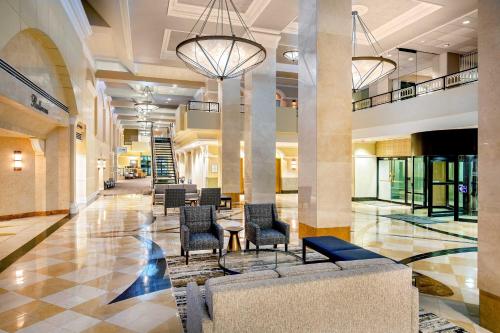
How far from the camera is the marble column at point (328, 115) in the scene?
5.63m

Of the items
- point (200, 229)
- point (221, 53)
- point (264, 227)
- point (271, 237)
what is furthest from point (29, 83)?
point (271, 237)

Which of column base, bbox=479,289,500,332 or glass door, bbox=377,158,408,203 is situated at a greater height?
glass door, bbox=377,158,408,203

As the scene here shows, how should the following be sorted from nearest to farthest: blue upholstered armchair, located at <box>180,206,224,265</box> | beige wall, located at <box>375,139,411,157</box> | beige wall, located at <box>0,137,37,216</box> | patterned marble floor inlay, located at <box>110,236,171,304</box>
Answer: patterned marble floor inlay, located at <box>110,236,171,304</box>
blue upholstered armchair, located at <box>180,206,224,265</box>
beige wall, located at <box>0,137,37,216</box>
beige wall, located at <box>375,139,411,157</box>

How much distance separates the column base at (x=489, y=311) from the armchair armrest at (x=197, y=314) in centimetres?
Result: 276

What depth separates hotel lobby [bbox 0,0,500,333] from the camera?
2.57 meters

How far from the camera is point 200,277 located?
443 centimetres

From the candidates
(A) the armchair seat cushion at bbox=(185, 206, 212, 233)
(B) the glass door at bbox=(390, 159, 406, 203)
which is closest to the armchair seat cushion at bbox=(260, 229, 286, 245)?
(A) the armchair seat cushion at bbox=(185, 206, 212, 233)

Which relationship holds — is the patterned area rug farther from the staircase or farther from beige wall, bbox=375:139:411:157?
the staircase

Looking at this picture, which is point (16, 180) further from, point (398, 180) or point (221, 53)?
point (398, 180)

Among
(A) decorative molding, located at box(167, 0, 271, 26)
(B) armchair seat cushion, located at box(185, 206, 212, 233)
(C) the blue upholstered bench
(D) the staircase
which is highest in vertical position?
(A) decorative molding, located at box(167, 0, 271, 26)

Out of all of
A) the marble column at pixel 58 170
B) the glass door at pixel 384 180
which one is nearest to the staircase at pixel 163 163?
the marble column at pixel 58 170

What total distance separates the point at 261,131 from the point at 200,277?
22.5 feet

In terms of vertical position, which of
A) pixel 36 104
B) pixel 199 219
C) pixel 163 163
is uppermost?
pixel 36 104

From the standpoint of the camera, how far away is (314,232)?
5.75 meters
